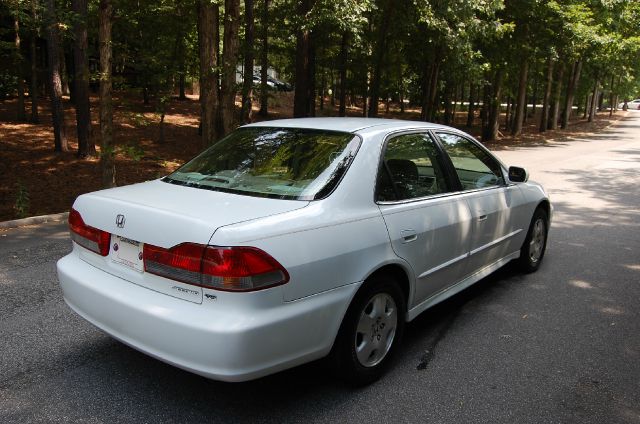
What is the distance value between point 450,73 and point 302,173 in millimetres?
19571

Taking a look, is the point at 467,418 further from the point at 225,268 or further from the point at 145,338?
the point at 145,338

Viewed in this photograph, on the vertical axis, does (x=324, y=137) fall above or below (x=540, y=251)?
above

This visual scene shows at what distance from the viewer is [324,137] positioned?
3.66 m

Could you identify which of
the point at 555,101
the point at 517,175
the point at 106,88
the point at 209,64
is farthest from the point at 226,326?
the point at 555,101

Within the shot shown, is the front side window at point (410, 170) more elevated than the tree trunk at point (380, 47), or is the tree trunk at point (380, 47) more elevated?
the tree trunk at point (380, 47)

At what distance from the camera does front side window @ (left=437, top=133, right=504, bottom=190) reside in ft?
14.4

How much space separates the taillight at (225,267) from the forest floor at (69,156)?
19.3 feet

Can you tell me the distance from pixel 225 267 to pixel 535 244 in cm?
418

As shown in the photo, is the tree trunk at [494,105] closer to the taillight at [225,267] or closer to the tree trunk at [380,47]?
the tree trunk at [380,47]

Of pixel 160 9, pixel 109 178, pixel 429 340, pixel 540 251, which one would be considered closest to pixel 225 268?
pixel 429 340

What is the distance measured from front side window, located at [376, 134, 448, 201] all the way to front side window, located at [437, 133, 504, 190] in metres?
0.24

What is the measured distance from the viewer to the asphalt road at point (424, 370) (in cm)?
304

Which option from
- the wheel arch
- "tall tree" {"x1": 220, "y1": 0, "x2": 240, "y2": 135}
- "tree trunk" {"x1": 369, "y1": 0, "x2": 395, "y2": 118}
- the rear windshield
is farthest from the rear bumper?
"tree trunk" {"x1": 369, "y1": 0, "x2": 395, "y2": 118}

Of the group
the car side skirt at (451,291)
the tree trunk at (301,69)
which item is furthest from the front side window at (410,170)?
the tree trunk at (301,69)
